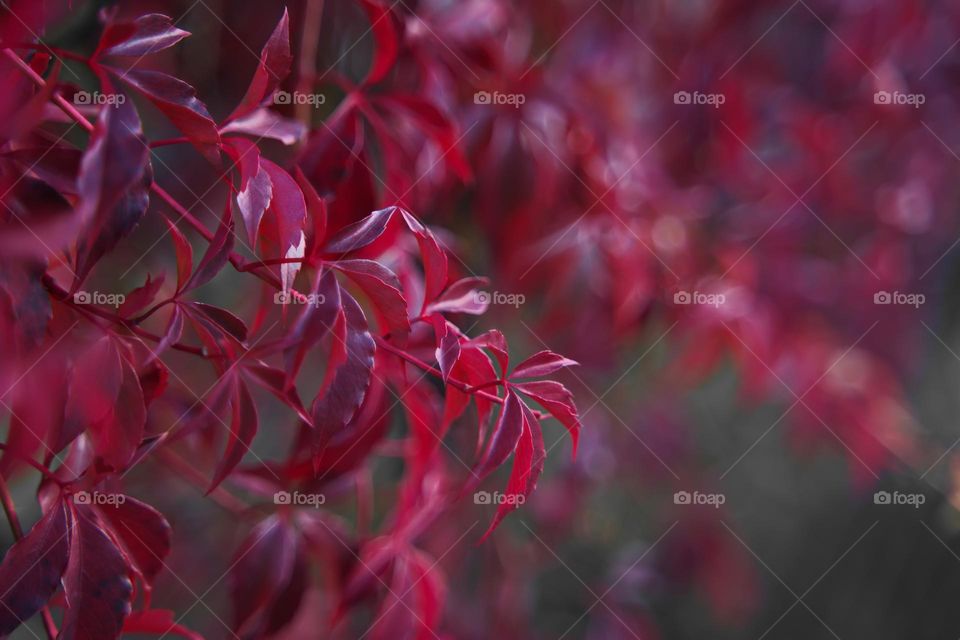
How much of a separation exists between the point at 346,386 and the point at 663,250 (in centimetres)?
61

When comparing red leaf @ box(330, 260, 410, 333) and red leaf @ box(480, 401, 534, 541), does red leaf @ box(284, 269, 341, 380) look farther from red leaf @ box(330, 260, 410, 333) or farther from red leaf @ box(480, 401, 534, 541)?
red leaf @ box(480, 401, 534, 541)

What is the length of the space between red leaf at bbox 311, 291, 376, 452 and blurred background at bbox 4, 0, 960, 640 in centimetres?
18

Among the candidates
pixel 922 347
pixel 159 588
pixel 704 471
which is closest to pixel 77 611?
pixel 159 588

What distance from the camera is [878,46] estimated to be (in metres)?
1.04

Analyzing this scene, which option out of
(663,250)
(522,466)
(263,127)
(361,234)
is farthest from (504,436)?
(663,250)

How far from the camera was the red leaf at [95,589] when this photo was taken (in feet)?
1.27

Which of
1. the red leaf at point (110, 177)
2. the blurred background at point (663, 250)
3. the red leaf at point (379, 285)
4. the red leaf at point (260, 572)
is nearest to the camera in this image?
the red leaf at point (110, 177)

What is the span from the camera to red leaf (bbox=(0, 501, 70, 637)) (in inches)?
15.0

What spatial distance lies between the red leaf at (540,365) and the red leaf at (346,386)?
0.09 meters

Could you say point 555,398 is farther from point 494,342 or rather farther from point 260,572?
point 260,572

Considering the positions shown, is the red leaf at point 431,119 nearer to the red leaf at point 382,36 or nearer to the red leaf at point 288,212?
the red leaf at point 382,36

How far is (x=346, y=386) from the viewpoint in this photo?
380 millimetres

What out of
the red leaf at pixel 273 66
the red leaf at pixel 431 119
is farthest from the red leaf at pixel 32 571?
the red leaf at pixel 431 119

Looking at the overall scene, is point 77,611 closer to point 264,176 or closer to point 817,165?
point 264,176
